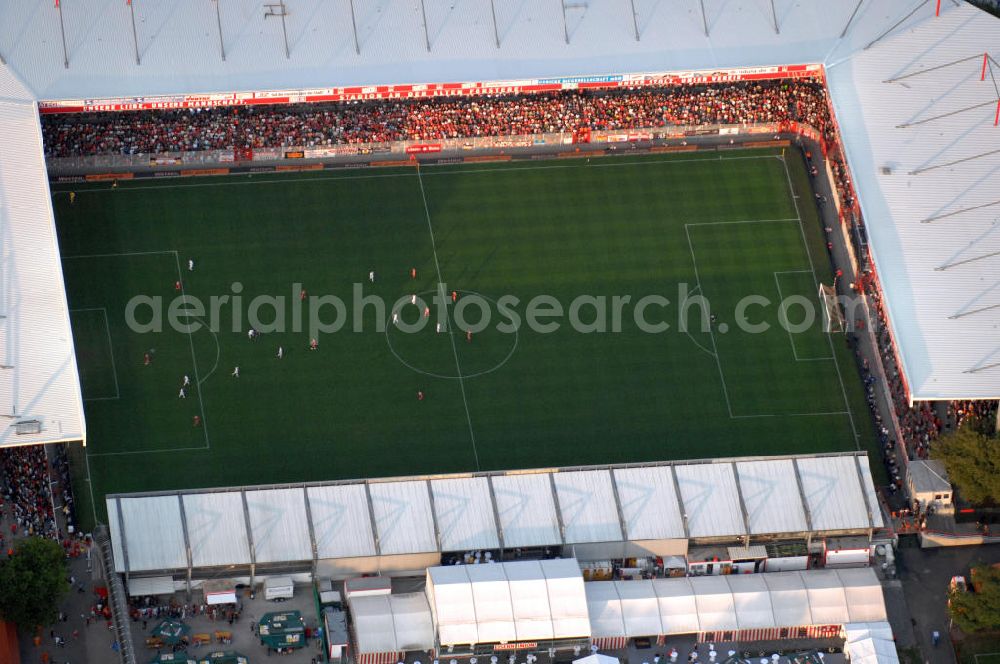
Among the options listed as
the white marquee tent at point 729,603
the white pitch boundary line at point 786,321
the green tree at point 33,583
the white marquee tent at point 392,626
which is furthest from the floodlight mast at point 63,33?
the white marquee tent at point 729,603

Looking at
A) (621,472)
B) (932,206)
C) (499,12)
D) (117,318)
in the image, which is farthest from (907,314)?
(117,318)

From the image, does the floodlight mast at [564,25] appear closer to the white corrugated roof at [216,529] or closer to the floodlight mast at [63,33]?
the floodlight mast at [63,33]

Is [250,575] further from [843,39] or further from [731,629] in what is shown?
[843,39]

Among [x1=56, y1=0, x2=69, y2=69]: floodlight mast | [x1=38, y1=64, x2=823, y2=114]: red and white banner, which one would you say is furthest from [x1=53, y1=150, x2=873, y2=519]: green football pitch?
[x1=56, y1=0, x2=69, y2=69]: floodlight mast

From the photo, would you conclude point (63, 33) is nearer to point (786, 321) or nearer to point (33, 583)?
point (33, 583)

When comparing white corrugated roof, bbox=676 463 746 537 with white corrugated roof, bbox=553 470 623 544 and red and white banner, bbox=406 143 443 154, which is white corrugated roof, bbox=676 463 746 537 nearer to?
white corrugated roof, bbox=553 470 623 544
